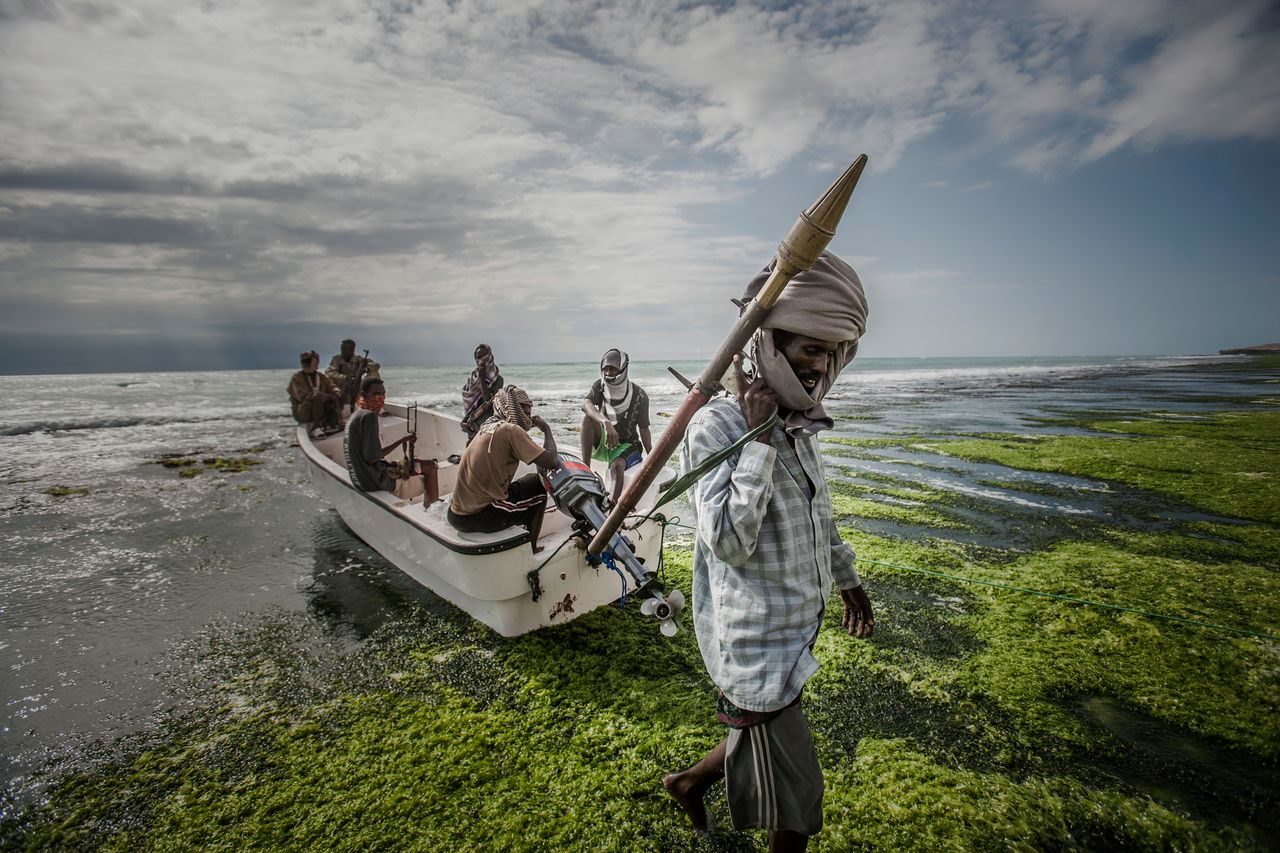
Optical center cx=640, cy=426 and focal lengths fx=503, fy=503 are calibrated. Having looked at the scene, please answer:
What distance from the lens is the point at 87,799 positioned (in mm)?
3061

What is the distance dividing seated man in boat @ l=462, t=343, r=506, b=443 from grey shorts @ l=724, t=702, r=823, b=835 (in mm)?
6309

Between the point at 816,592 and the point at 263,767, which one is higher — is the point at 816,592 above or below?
above

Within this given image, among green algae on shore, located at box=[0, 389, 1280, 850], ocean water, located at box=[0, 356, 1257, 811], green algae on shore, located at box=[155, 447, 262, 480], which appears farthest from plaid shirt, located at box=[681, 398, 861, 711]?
green algae on shore, located at box=[155, 447, 262, 480]

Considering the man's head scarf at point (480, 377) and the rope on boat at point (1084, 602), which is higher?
the man's head scarf at point (480, 377)

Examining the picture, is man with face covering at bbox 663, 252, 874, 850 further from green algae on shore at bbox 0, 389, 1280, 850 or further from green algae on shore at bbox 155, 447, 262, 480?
green algae on shore at bbox 155, 447, 262, 480

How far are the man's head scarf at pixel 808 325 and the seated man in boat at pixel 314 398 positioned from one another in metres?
10.5

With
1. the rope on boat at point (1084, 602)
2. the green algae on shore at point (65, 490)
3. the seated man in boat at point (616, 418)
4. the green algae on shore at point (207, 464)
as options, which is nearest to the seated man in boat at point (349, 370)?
the green algae on shore at point (207, 464)

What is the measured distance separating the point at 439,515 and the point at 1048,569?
674 centimetres

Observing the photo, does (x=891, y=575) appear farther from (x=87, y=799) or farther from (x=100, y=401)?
(x=100, y=401)

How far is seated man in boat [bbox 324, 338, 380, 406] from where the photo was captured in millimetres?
11024

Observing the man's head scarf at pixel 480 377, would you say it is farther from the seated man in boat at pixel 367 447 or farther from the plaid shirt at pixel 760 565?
the plaid shirt at pixel 760 565

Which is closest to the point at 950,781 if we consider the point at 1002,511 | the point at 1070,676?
the point at 1070,676

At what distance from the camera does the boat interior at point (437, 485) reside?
14.0ft

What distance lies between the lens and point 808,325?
169 centimetres
